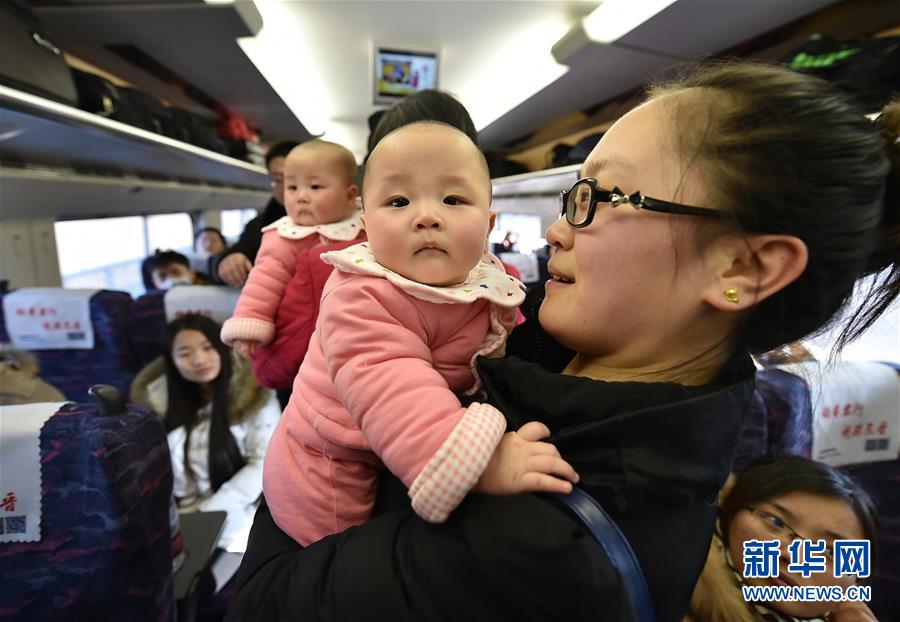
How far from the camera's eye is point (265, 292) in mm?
1233

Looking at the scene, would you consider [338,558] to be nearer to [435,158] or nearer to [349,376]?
[349,376]

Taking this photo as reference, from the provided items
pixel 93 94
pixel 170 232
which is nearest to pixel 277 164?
pixel 93 94

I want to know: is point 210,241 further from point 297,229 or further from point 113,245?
point 297,229

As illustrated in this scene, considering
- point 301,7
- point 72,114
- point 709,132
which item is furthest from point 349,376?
point 301,7

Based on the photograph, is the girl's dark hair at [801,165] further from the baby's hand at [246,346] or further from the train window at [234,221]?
the train window at [234,221]

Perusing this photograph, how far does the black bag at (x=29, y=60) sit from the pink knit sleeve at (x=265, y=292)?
114 cm

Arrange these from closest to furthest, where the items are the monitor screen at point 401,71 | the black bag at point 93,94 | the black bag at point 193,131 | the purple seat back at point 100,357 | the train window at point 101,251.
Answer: the black bag at point 93,94
the purple seat back at point 100,357
the black bag at point 193,131
the monitor screen at point 401,71
the train window at point 101,251

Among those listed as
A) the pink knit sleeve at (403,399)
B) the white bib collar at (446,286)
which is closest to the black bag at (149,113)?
the white bib collar at (446,286)

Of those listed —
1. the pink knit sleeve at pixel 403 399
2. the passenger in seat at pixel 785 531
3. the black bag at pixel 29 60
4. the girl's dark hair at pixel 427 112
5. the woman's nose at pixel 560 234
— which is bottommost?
the passenger in seat at pixel 785 531

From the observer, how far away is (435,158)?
2.38 ft

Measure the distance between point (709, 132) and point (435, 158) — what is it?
40 centimetres

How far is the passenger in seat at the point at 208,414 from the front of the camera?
2365 mm

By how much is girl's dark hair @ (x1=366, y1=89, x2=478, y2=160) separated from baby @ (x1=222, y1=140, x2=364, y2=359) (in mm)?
332

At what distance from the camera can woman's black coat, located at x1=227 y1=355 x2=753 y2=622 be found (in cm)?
50
